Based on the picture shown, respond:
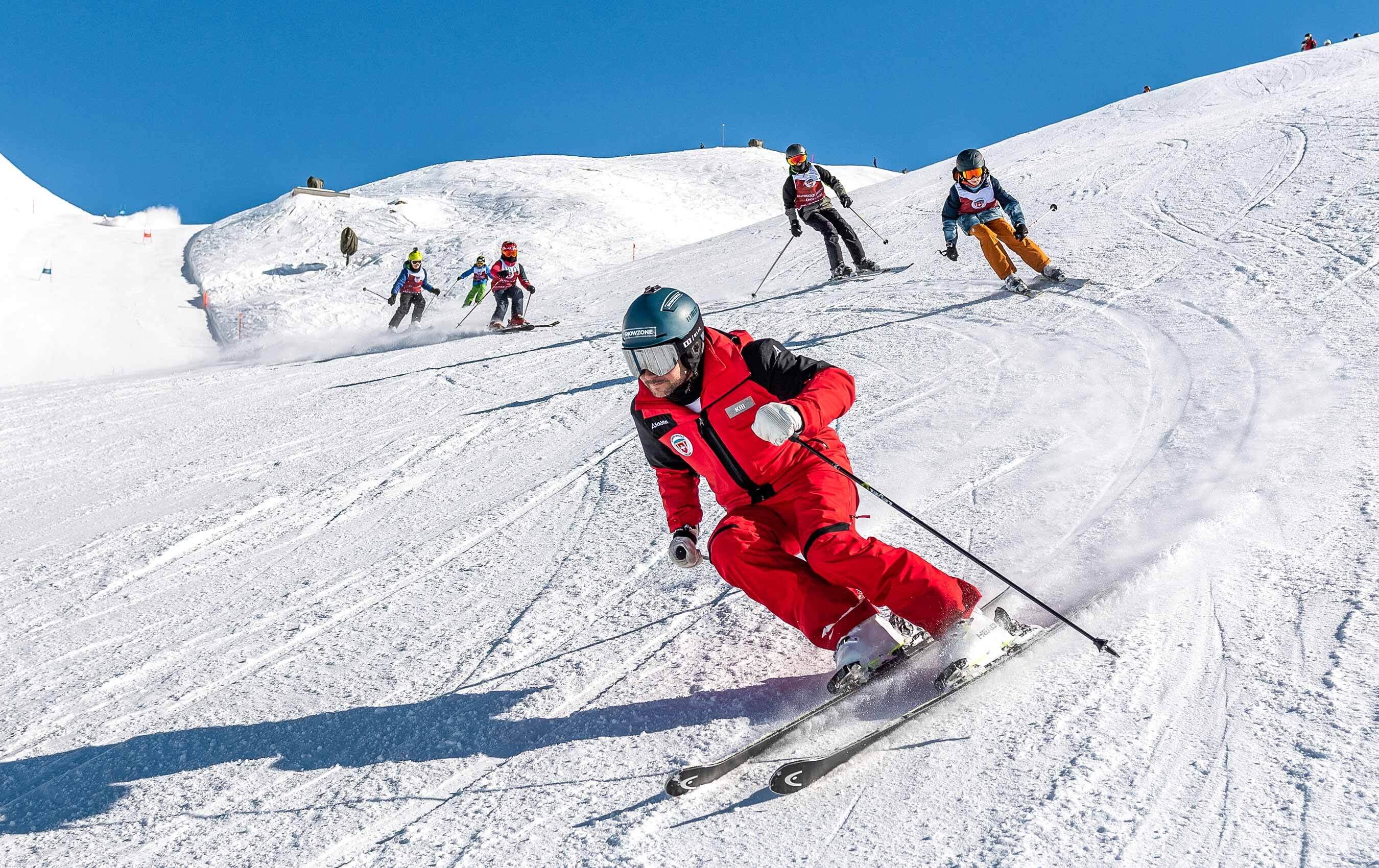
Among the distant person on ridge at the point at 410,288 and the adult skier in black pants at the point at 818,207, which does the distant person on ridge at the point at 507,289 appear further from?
the adult skier in black pants at the point at 818,207

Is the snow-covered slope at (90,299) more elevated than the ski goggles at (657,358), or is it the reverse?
the snow-covered slope at (90,299)

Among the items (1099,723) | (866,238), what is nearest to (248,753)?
(1099,723)

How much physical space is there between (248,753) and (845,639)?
2118mm

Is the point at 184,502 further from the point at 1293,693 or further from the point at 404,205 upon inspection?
the point at 404,205

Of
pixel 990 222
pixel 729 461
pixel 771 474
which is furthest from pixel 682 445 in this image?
pixel 990 222

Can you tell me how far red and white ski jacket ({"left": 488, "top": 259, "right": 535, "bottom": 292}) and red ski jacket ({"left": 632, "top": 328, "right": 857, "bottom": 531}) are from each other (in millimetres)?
11346

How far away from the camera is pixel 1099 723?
8.82 ft

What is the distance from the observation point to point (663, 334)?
3.39m

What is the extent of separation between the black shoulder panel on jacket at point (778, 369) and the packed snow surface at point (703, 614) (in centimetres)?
100

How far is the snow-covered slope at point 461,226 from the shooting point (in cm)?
2270

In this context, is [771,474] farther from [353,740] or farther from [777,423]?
[353,740]

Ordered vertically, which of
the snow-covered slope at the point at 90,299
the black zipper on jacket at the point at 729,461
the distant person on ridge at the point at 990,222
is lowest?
the black zipper on jacket at the point at 729,461

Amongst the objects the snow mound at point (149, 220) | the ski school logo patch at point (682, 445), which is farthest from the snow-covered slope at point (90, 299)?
the ski school logo patch at point (682, 445)

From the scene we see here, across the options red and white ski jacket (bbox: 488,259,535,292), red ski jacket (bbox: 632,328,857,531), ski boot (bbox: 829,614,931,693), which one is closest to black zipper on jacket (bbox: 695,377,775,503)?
red ski jacket (bbox: 632,328,857,531)
